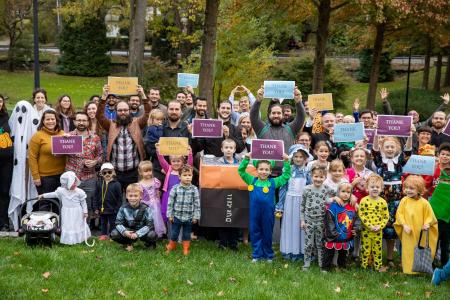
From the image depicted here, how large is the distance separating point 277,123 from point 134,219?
2468 mm

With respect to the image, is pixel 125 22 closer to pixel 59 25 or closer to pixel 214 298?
pixel 59 25

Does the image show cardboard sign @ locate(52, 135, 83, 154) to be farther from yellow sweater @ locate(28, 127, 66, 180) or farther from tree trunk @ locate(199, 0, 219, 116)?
tree trunk @ locate(199, 0, 219, 116)

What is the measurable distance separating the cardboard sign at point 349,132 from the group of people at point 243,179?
0.24m

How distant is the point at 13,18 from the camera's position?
45.5m

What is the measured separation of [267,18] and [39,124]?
13552 millimetres

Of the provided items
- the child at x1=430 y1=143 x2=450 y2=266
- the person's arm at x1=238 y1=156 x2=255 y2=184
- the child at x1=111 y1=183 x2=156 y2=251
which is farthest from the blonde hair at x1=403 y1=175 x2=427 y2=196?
the child at x1=111 y1=183 x2=156 y2=251

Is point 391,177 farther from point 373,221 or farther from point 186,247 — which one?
point 186,247

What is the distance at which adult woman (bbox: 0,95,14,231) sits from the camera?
10.1m

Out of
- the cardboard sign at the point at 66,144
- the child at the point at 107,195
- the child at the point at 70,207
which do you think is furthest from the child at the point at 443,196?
the cardboard sign at the point at 66,144

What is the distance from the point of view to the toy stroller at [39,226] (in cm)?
908

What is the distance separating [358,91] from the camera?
40.8m

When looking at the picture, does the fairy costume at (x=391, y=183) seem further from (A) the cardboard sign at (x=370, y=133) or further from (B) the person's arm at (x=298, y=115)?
(B) the person's arm at (x=298, y=115)

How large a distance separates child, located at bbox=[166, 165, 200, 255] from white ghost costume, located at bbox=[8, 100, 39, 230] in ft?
8.02

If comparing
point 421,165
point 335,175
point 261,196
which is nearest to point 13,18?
point 261,196
